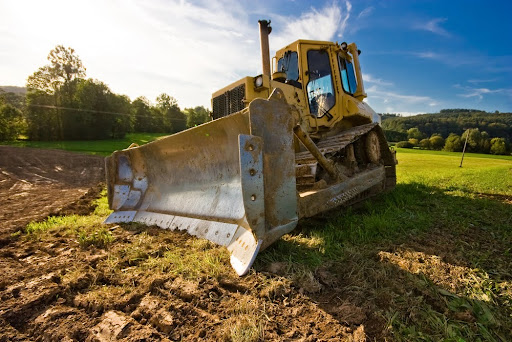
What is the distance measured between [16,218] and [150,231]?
9.04ft

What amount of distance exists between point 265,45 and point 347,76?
1786mm

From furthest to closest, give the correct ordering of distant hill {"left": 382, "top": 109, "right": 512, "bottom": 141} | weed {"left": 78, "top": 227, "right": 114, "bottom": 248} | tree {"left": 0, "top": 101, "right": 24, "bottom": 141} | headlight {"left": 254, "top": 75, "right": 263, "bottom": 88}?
distant hill {"left": 382, "top": 109, "right": 512, "bottom": 141} → tree {"left": 0, "top": 101, "right": 24, "bottom": 141} → headlight {"left": 254, "top": 75, "right": 263, "bottom": 88} → weed {"left": 78, "top": 227, "right": 114, "bottom": 248}

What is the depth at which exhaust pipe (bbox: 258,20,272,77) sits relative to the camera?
475 cm

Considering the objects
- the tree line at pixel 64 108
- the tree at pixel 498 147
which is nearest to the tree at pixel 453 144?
the tree at pixel 498 147

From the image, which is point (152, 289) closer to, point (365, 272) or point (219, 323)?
point (219, 323)

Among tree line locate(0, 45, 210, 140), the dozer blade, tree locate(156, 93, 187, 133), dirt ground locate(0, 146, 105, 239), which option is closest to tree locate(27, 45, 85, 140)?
tree line locate(0, 45, 210, 140)

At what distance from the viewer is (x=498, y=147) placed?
37688 millimetres

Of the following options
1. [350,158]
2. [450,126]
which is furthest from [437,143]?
[350,158]

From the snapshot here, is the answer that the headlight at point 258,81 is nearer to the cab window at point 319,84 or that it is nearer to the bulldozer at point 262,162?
the bulldozer at point 262,162

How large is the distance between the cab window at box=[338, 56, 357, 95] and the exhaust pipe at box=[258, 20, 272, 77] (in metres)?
1.45

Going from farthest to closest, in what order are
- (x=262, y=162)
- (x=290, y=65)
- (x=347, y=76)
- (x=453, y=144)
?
(x=453, y=144) → (x=347, y=76) → (x=290, y=65) → (x=262, y=162)

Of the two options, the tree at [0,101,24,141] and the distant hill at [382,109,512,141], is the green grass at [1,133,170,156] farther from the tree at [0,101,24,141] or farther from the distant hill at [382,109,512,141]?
the distant hill at [382,109,512,141]

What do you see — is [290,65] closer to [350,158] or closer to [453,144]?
[350,158]

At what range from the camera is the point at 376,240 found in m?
2.75
